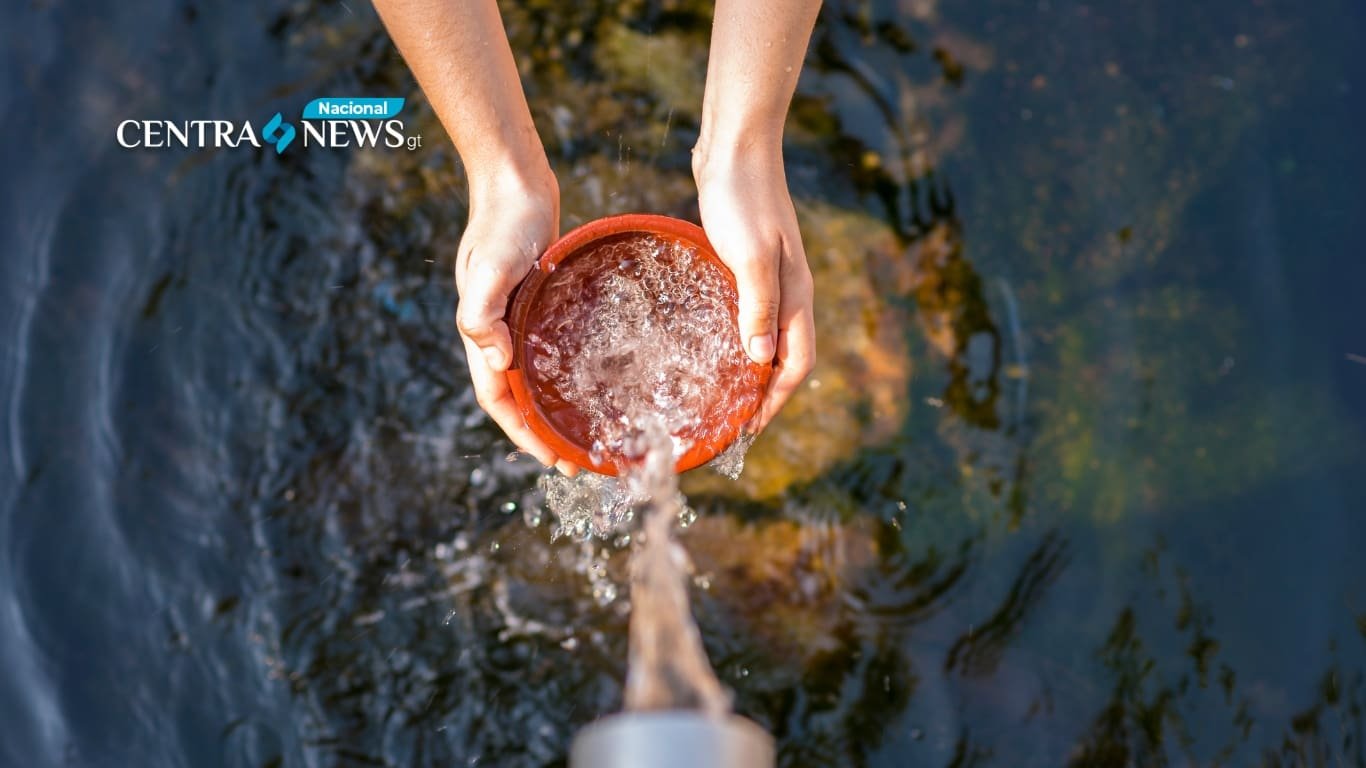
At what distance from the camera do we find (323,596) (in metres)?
2.35

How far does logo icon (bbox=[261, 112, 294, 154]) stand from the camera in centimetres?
252

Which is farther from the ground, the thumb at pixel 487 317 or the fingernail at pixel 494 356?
the thumb at pixel 487 317

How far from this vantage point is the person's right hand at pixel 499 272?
1.61 meters

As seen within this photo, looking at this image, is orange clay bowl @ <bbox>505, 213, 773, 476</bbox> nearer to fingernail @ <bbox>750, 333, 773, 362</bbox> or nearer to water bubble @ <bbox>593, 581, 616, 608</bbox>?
fingernail @ <bbox>750, 333, 773, 362</bbox>

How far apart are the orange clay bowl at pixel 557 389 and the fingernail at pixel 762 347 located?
→ 0.11 feet

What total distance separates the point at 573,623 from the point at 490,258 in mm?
1097

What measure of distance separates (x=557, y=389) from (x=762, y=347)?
38cm

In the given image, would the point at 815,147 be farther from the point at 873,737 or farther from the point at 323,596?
the point at 323,596

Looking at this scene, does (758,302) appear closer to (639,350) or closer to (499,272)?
(639,350)

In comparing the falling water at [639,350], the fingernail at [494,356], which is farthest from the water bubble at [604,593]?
the fingernail at [494,356]

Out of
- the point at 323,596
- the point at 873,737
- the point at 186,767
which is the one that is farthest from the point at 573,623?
the point at 186,767

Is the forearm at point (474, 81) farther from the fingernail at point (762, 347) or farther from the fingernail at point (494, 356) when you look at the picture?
the fingernail at point (762, 347)

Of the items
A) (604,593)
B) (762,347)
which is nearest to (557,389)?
(762,347)

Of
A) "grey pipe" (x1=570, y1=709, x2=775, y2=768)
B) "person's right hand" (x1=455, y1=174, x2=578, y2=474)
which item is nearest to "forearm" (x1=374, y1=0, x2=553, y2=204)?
"person's right hand" (x1=455, y1=174, x2=578, y2=474)
